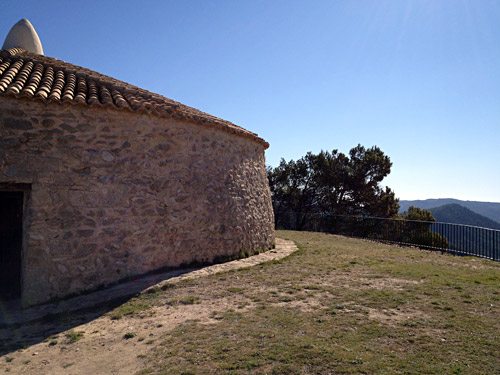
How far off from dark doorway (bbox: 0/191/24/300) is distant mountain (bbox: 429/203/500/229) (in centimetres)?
4721

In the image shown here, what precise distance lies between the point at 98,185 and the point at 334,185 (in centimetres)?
2267

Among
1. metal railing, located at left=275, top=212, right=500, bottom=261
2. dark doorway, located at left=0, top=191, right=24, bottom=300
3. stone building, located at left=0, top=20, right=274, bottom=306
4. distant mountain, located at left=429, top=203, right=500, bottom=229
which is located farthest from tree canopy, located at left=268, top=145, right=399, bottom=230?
distant mountain, located at left=429, top=203, right=500, bottom=229

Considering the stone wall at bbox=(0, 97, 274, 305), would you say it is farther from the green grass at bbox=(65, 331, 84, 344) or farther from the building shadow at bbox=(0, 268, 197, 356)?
the green grass at bbox=(65, 331, 84, 344)

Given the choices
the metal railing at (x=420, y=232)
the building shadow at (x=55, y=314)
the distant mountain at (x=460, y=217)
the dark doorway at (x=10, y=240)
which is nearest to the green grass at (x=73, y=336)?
the building shadow at (x=55, y=314)

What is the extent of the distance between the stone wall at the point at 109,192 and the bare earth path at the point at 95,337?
2.63 ft

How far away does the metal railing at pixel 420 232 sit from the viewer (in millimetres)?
11984

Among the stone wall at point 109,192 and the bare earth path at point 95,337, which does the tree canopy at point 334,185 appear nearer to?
the stone wall at point 109,192

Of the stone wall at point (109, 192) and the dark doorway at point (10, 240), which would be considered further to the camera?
the dark doorway at point (10, 240)

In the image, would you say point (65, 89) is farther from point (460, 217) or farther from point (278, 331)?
point (460, 217)

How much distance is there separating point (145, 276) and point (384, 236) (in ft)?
46.3

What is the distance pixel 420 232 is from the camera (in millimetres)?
15633

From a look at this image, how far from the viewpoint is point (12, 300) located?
6375 mm

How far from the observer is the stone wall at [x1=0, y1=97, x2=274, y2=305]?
5828 mm

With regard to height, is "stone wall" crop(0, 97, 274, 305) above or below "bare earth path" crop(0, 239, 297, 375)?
above
